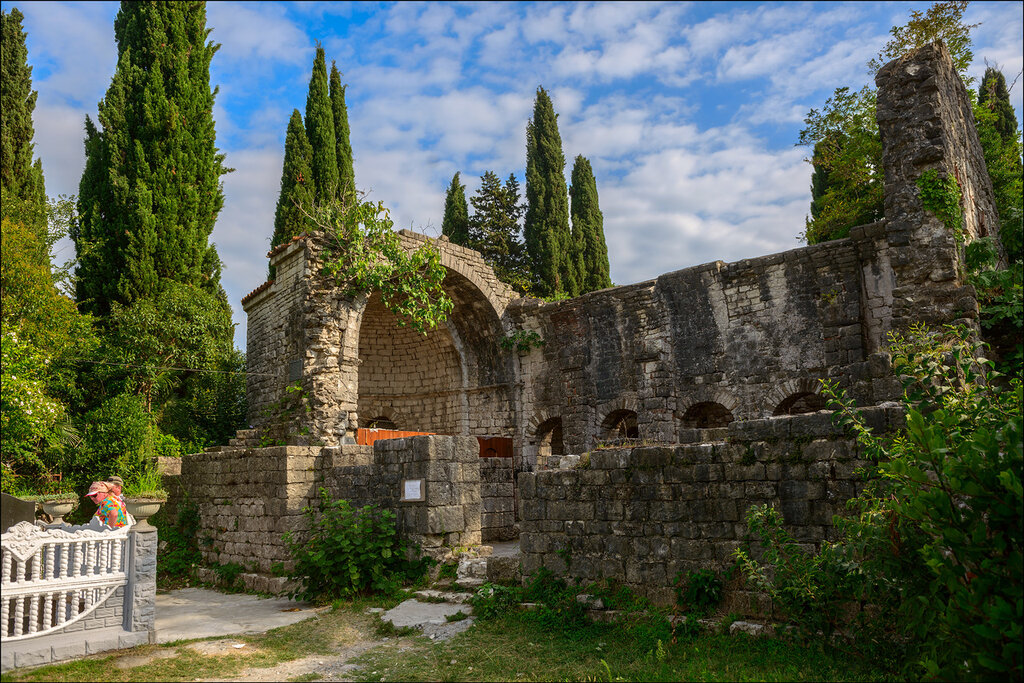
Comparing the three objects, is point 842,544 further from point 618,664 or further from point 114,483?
point 114,483

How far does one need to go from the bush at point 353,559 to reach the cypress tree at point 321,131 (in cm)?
1630

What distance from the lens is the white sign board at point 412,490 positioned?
8320 mm

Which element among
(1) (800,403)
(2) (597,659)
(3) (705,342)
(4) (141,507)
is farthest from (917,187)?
(4) (141,507)

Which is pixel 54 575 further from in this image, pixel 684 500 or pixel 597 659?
pixel 684 500

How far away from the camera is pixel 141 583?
5.67 metres

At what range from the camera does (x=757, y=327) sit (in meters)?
13.5

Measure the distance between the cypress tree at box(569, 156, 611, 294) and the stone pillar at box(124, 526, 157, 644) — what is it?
22275 millimetres

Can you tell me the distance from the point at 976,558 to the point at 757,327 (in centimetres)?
1044

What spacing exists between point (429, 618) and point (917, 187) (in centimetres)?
927

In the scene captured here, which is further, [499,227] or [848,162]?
[499,227]

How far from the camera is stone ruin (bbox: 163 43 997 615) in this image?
5.88 metres

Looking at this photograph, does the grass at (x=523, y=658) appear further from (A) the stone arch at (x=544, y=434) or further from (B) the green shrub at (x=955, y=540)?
(A) the stone arch at (x=544, y=434)

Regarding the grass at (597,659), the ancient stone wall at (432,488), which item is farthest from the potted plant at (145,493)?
the grass at (597,659)

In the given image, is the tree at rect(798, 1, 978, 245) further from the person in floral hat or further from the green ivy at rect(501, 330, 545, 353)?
the person in floral hat
